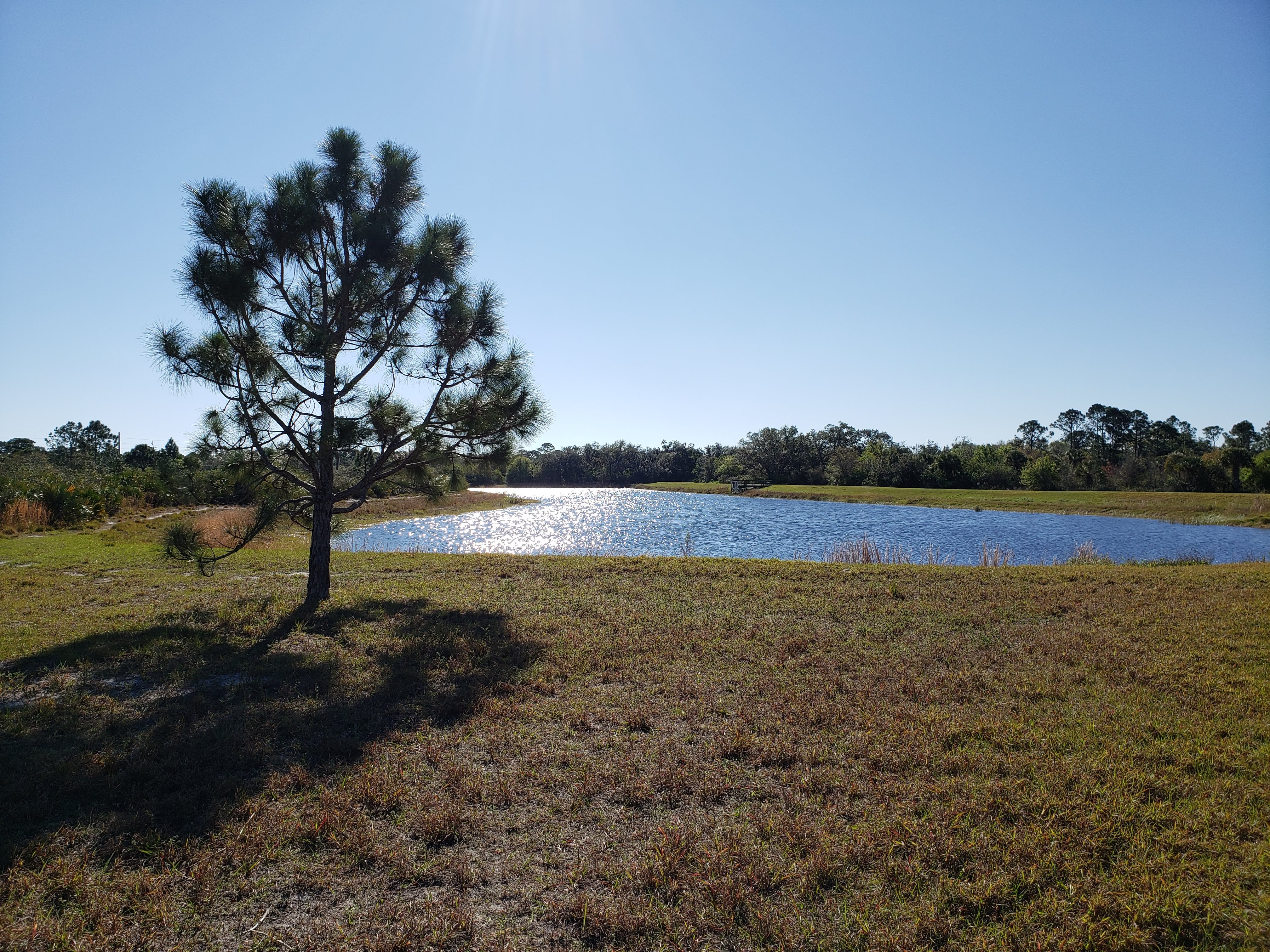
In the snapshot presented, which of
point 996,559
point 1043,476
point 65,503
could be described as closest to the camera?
point 996,559

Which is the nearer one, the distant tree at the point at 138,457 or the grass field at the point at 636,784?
the grass field at the point at 636,784

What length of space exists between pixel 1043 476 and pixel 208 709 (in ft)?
274

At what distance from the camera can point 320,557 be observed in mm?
10781

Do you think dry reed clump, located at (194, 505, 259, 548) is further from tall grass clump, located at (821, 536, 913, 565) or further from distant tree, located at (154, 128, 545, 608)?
tall grass clump, located at (821, 536, 913, 565)

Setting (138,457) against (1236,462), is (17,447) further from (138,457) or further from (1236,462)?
(1236,462)

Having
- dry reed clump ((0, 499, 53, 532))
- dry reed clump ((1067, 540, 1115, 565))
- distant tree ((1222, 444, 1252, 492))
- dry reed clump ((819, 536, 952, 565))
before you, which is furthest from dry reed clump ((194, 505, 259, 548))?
distant tree ((1222, 444, 1252, 492))

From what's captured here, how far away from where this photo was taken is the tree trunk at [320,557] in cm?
1062

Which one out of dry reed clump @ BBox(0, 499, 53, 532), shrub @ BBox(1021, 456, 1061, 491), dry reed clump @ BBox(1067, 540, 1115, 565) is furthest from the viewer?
shrub @ BBox(1021, 456, 1061, 491)

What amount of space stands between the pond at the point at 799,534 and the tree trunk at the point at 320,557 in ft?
37.7

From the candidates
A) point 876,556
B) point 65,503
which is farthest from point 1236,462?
point 65,503

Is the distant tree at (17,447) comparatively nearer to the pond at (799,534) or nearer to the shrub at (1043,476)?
the pond at (799,534)

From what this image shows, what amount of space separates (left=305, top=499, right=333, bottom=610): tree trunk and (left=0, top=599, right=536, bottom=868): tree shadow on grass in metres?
Answer: 1.04

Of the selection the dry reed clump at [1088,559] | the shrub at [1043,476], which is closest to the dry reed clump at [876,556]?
the dry reed clump at [1088,559]

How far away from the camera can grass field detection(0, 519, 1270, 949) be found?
124 inches
